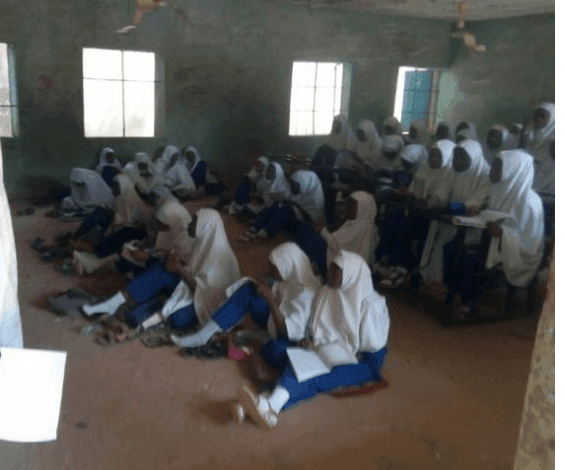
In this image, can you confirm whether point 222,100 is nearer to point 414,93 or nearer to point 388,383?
point 414,93

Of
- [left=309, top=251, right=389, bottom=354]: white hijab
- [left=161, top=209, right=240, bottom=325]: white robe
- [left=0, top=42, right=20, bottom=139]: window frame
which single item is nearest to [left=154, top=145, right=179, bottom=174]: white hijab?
[left=0, top=42, right=20, bottom=139]: window frame

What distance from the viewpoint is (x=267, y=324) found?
4617mm

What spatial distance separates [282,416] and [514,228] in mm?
3035

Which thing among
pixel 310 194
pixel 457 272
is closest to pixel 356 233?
pixel 457 272

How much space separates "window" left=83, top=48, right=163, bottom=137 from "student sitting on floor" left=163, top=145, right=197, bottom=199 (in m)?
0.85

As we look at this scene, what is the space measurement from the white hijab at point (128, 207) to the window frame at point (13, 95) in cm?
295

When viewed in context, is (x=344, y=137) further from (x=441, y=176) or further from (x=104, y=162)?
(x=104, y=162)

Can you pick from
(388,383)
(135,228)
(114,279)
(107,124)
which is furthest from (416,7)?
(388,383)

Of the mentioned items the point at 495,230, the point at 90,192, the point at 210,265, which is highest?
the point at 495,230

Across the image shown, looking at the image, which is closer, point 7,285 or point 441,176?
point 7,285

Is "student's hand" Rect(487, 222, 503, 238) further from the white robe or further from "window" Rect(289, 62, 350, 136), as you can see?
"window" Rect(289, 62, 350, 136)

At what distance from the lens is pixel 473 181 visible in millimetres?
6457

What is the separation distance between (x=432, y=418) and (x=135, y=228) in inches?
166

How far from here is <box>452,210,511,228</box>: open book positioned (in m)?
5.31
